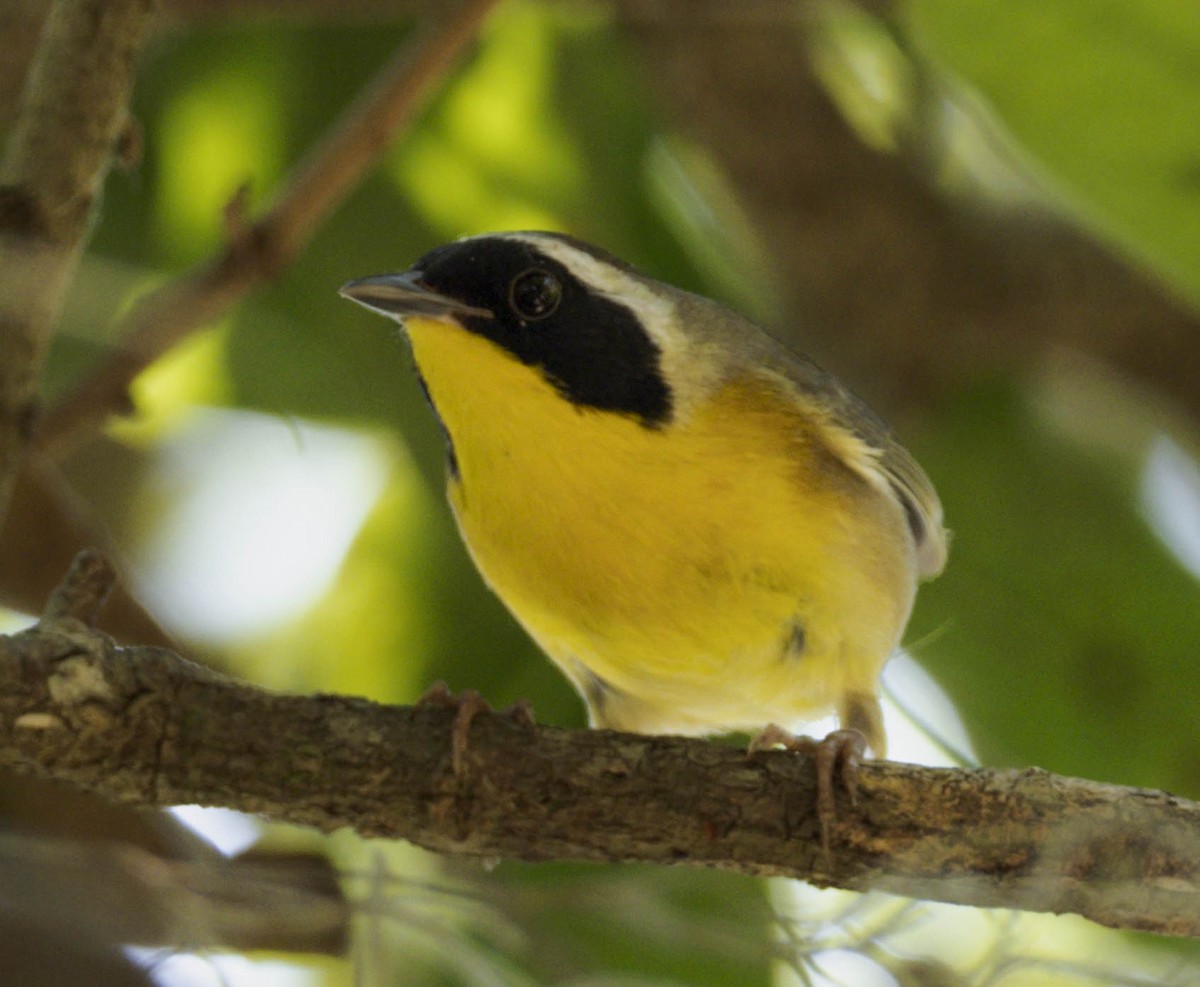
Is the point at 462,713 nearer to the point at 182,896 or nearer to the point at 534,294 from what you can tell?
the point at 182,896

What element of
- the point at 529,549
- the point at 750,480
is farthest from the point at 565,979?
the point at 750,480

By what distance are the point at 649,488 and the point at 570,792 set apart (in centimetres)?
83

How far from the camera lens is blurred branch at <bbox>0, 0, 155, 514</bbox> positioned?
3.15 m

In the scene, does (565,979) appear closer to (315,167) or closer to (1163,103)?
(315,167)

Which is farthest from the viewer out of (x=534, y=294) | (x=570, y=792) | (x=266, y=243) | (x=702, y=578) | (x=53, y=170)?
(x=534, y=294)

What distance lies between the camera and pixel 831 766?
2924mm

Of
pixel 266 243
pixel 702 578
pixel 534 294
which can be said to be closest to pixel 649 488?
pixel 702 578

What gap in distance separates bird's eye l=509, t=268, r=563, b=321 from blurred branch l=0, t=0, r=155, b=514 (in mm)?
908

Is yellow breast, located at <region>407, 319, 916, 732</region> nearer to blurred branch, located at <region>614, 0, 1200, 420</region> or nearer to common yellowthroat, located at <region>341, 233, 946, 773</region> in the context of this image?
common yellowthroat, located at <region>341, 233, 946, 773</region>

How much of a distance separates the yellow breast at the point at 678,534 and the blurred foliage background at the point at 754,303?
614 mm

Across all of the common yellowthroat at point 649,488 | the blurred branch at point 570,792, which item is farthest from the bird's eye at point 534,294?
the blurred branch at point 570,792

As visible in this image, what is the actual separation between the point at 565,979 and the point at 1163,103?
2.65 meters

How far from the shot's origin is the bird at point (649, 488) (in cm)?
346

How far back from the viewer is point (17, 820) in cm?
407
